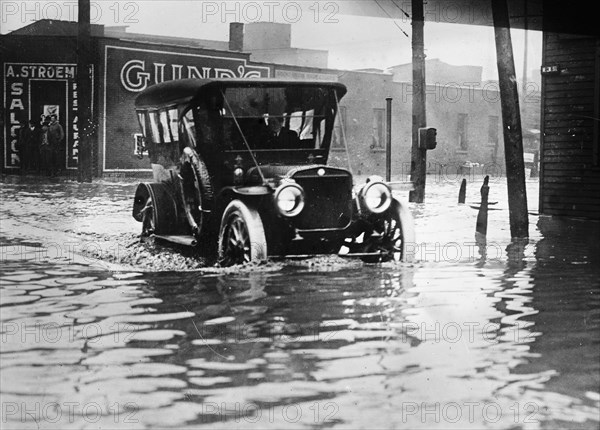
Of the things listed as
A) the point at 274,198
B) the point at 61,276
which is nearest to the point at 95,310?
the point at 61,276

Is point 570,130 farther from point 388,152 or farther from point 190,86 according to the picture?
point 190,86

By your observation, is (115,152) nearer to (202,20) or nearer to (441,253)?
(202,20)

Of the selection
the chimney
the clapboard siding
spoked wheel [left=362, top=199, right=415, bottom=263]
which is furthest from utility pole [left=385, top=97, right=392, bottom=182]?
the clapboard siding

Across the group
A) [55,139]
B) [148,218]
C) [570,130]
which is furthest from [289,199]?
[570,130]

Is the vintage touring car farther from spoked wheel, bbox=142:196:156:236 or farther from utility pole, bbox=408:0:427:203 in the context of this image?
utility pole, bbox=408:0:427:203

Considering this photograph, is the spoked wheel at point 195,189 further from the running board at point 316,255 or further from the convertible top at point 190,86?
the running board at point 316,255
